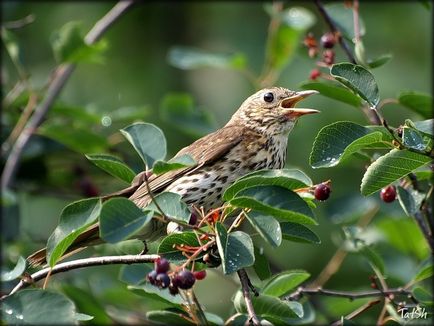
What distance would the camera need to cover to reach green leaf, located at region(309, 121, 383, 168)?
323 centimetres

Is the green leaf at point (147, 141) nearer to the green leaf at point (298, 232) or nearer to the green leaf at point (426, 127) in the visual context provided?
the green leaf at point (298, 232)

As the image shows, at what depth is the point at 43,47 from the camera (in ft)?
32.2

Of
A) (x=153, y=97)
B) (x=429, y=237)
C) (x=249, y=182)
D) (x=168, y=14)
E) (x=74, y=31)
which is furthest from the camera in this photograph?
(x=168, y=14)

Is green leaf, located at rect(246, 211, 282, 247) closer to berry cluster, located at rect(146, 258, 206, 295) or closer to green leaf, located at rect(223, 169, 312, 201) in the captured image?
green leaf, located at rect(223, 169, 312, 201)

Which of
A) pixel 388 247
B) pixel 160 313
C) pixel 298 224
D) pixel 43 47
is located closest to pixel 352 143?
pixel 298 224

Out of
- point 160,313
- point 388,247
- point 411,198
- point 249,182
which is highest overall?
point 249,182

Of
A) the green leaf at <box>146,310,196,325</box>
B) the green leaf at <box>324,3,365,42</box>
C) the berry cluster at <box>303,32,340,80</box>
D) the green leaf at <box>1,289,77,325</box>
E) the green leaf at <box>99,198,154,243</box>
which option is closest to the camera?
the green leaf at <box>1,289,77,325</box>

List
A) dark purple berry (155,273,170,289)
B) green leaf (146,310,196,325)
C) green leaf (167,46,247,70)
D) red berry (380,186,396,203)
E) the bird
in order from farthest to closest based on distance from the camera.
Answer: green leaf (167,46,247,70), the bird, red berry (380,186,396,203), green leaf (146,310,196,325), dark purple berry (155,273,170,289)

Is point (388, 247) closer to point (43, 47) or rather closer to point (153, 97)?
point (153, 97)

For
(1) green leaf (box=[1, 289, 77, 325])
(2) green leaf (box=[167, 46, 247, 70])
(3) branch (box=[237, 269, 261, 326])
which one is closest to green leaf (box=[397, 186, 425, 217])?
(3) branch (box=[237, 269, 261, 326])

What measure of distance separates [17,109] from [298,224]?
2.97m

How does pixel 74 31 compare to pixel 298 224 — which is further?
pixel 74 31

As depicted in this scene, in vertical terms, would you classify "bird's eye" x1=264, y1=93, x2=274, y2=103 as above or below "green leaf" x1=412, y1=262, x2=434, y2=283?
above

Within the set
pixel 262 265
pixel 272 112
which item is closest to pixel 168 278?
pixel 262 265
